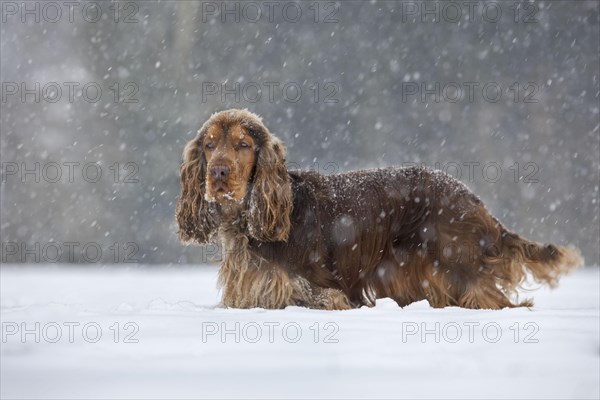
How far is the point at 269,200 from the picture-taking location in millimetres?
4902

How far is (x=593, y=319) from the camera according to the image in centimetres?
429

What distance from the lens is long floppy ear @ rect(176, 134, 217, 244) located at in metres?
5.20

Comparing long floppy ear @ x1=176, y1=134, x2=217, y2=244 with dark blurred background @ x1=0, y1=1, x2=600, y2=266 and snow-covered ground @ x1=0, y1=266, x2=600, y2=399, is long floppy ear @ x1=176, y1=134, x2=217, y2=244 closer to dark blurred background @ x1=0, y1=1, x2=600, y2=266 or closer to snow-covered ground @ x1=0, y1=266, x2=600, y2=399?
snow-covered ground @ x1=0, y1=266, x2=600, y2=399

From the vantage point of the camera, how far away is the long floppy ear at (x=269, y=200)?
493cm

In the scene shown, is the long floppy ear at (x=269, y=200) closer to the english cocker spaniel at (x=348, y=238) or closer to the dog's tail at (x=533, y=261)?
the english cocker spaniel at (x=348, y=238)

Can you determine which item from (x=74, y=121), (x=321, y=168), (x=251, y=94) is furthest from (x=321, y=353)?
(x=74, y=121)

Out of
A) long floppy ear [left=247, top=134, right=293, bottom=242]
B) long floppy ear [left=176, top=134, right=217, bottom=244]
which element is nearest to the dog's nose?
long floppy ear [left=247, top=134, right=293, bottom=242]

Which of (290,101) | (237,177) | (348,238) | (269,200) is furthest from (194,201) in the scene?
(290,101)

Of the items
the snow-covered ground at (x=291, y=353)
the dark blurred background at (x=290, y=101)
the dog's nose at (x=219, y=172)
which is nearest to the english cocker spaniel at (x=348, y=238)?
the dog's nose at (x=219, y=172)

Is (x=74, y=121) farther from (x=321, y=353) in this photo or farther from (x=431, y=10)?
(x=321, y=353)

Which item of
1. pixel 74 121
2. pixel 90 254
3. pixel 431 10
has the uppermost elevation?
pixel 431 10

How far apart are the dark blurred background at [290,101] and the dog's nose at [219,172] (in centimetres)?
946

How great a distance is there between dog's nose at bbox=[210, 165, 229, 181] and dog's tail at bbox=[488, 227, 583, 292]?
200 centimetres

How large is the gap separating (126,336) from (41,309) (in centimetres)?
128
